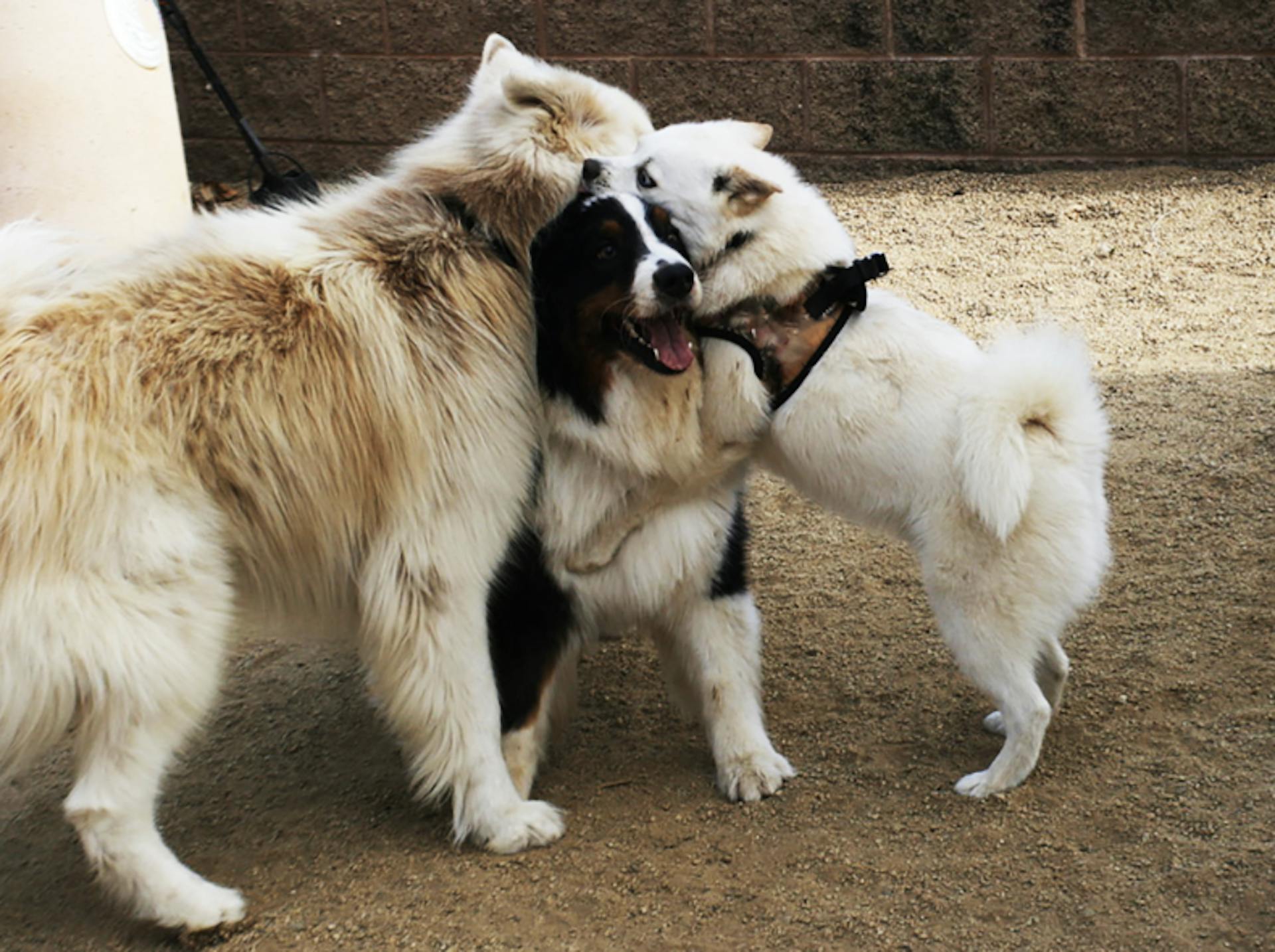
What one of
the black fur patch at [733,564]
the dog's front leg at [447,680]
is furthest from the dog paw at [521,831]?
the black fur patch at [733,564]

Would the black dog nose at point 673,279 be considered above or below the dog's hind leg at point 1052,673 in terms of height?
above

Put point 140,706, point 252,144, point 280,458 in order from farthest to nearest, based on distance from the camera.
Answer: point 252,144, point 280,458, point 140,706

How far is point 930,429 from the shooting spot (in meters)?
3.17

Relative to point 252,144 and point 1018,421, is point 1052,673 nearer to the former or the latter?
point 1018,421

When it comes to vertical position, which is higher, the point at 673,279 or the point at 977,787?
the point at 673,279

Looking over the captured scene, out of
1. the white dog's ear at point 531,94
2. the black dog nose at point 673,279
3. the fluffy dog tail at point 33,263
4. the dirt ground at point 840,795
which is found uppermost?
the white dog's ear at point 531,94

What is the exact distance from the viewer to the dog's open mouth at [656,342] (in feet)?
10.5

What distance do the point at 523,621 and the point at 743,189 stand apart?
114cm

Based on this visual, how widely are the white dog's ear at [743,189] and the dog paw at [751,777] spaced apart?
4.26 feet

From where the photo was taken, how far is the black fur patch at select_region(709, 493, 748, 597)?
3426 millimetres

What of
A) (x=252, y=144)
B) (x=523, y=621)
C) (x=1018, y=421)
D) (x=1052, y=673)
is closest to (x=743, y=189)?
(x=1018, y=421)

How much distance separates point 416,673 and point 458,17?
4.76m

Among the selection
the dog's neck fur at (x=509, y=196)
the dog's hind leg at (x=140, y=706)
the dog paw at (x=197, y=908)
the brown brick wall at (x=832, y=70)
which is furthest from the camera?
the brown brick wall at (x=832, y=70)

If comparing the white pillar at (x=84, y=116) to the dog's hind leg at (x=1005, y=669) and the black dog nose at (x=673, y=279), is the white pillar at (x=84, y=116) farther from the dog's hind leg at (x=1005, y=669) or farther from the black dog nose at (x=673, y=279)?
the dog's hind leg at (x=1005, y=669)
